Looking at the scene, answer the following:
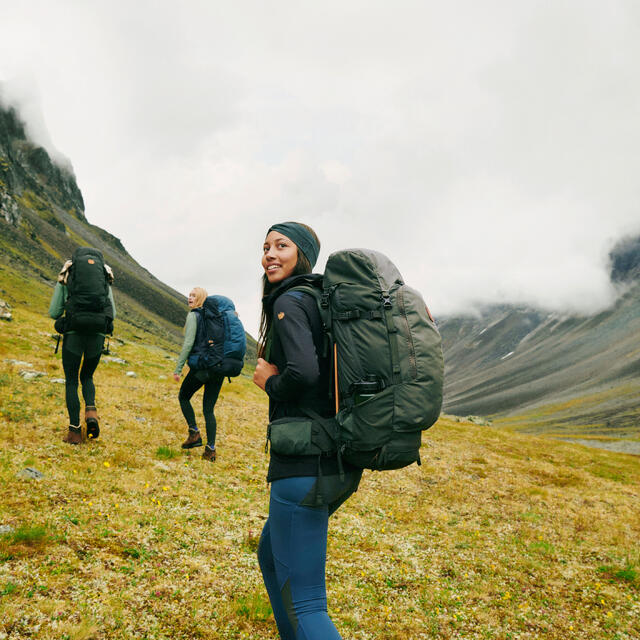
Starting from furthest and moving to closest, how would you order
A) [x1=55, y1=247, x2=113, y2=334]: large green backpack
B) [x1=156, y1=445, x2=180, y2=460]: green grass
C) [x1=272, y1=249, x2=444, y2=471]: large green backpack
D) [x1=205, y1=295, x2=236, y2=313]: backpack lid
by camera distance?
1. [x1=156, y1=445, x2=180, y2=460]: green grass
2. [x1=205, y1=295, x2=236, y2=313]: backpack lid
3. [x1=55, y1=247, x2=113, y2=334]: large green backpack
4. [x1=272, y1=249, x2=444, y2=471]: large green backpack

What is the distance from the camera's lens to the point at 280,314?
13.7ft

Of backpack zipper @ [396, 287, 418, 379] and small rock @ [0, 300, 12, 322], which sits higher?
backpack zipper @ [396, 287, 418, 379]

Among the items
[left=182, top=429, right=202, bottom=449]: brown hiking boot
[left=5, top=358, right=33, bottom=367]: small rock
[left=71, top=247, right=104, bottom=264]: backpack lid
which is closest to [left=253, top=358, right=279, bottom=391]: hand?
[left=71, top=247, right=104, bottom=264]: backpack lid

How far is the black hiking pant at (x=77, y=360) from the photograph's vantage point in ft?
35.8

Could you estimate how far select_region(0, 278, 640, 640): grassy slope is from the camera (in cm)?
624

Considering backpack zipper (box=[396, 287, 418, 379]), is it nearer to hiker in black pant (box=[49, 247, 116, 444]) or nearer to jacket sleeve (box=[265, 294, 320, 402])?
jacket sleeve (box=[265, 294, 320, 402])

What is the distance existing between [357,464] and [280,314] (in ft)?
5.15

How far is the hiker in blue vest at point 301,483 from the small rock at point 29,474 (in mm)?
7371

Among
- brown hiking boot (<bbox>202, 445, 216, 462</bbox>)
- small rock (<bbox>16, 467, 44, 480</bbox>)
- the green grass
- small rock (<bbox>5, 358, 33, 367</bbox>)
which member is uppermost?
brown hiking boot (<bbox>202, 445, 216, 462</bbox>)

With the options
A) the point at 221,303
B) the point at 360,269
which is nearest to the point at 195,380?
the point at 221,303

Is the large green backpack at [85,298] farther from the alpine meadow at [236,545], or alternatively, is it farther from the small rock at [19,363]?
the small rock at [19,363]

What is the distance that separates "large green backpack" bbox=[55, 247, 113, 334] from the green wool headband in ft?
25.1

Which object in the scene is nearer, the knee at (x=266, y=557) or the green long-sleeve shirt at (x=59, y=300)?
the knee at (x=266, y=557)

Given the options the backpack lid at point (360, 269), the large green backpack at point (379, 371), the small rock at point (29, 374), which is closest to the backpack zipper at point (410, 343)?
the large green backpack at point (379, 371)
